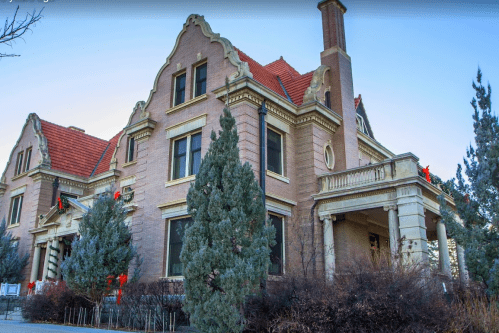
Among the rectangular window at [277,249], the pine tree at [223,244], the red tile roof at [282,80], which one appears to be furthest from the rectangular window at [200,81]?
the pine tree at [223,244]

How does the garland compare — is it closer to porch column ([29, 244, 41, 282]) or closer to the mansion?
the mansion

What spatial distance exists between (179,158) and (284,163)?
4.53 metres

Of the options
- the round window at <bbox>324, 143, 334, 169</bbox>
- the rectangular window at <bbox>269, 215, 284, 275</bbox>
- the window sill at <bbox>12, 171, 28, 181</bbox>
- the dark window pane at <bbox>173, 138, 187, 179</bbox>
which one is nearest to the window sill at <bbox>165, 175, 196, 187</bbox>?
the dark window pane at <bbox>173, 138, 187, 179</bbox>

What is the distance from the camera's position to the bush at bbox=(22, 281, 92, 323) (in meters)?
15.7

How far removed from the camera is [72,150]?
98.2 feet

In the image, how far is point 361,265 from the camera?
10359 mm

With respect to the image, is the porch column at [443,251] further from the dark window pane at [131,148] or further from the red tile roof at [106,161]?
the red tile roof at [106,161]

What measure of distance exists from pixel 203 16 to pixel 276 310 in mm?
14494

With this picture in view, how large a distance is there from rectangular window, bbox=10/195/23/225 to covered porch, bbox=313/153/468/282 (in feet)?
68.7

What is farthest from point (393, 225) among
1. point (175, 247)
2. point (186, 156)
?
point (186, 156)

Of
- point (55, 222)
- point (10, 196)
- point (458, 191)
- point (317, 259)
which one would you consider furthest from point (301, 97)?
point (10, 196)

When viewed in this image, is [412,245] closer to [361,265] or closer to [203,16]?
[361,265]

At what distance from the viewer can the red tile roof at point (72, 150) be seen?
2842 centimetres

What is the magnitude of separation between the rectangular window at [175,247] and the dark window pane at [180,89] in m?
5.75
